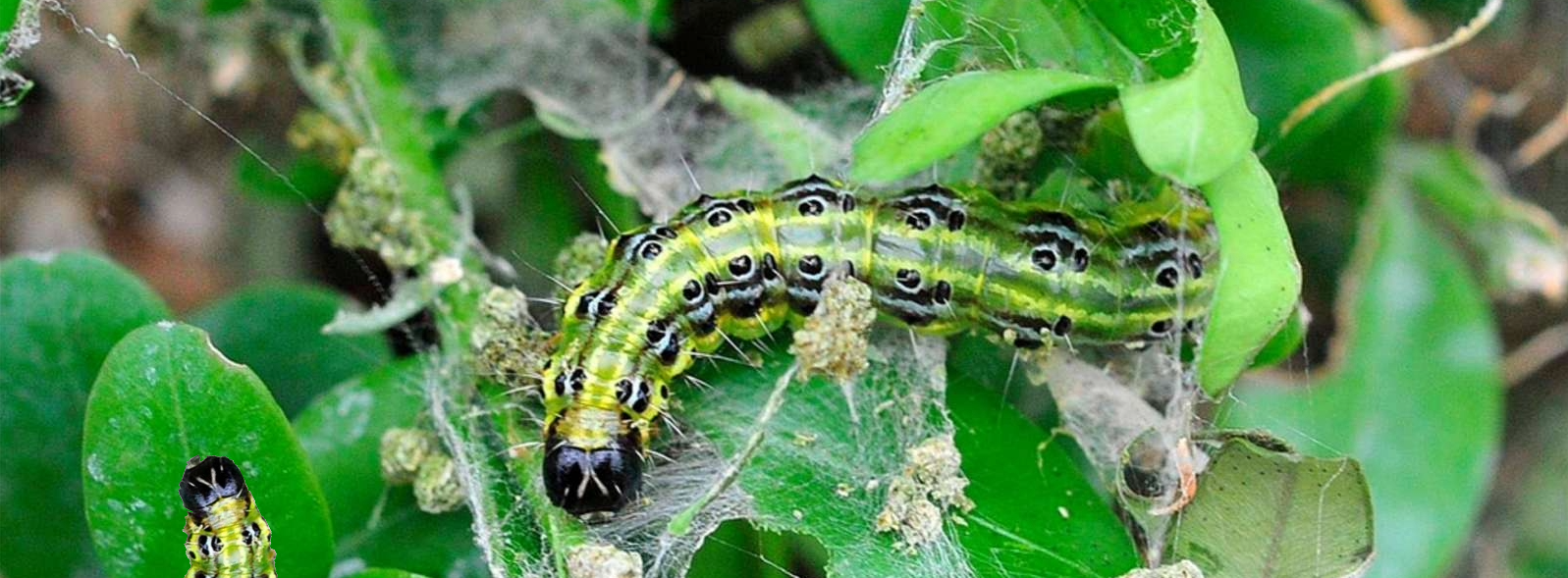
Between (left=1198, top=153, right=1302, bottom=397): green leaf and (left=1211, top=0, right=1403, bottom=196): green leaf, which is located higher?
(left=1198, top=153, right=1302, bottom=397): green leaf

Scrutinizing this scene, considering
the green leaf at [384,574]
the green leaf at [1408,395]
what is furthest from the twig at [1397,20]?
the green leaf at [384,574]

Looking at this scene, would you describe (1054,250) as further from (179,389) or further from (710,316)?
(179,389)

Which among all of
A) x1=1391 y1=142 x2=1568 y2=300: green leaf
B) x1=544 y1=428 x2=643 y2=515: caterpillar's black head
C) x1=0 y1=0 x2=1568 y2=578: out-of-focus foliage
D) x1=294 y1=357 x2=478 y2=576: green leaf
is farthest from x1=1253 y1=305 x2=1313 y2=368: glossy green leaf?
x1=294 y1=357 x2=478 y2=576: green leaf

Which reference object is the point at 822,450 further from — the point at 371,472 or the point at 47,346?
the point at 47,346

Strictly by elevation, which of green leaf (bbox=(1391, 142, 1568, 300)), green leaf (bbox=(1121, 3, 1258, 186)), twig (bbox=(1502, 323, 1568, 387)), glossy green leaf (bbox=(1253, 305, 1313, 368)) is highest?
green leaf (bbox=(1121, 3, 1258, 186))

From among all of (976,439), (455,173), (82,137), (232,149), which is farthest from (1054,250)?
(82,137)

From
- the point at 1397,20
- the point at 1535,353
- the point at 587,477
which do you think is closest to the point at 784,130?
the point at 587,477

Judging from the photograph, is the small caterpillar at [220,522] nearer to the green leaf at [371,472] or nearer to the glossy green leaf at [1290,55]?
the green leaf at [371,472]

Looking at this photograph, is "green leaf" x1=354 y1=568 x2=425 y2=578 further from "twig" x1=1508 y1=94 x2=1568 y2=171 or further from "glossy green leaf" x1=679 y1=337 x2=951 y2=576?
"twig" x1=1508 y1=94 x2=1568 y2=171
